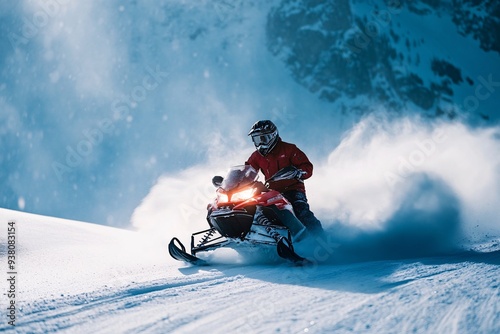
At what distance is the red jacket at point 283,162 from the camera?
6504 millimetres

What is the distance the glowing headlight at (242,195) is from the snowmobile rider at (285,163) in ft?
1.83

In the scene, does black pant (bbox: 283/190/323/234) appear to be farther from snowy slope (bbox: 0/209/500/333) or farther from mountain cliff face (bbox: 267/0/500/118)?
mountain cliff face (bbox: 267/0/500/118)

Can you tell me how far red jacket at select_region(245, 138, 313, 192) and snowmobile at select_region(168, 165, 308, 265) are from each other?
2.50 feet

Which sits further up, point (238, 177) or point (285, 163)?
point (285, 163)

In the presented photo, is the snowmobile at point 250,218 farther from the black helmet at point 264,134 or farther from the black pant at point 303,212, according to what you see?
the black helmet at point 264,134

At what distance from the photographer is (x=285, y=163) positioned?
6738 millimetres

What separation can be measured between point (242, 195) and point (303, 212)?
1114 millimetres

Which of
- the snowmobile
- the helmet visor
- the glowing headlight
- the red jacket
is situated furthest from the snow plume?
the helmet visor

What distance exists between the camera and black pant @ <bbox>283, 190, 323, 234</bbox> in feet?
20.0

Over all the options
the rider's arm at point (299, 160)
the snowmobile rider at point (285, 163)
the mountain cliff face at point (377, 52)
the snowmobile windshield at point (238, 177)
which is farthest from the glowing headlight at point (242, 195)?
the mountain cliff face at point (377, 52)

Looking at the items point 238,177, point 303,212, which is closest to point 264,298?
point 238,177

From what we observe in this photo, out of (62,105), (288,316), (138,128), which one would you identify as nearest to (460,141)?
(288,316)

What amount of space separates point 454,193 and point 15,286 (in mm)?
7157

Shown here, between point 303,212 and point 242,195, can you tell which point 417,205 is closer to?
A: point 303,212
